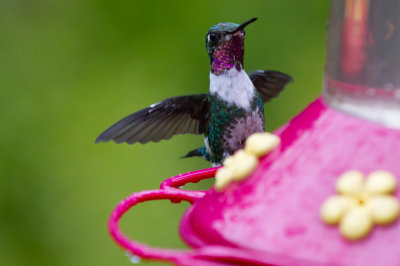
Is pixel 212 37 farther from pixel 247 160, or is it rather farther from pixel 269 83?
pixel 247 160

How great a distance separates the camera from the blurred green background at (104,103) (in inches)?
177

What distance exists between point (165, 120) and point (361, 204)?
2001 mm

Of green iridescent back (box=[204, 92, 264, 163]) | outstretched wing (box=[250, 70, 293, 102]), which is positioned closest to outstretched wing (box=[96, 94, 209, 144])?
green iridescent back (box=[204, 92, 264, 163])

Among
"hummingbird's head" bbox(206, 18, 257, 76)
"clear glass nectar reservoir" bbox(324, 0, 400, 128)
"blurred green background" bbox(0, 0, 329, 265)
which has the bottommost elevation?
"blurred green background" bbox(0, 0, 329, 265)

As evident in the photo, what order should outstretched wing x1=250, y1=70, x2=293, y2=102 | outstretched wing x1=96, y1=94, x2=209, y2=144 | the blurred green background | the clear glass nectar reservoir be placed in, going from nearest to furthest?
the clear glass nectar reservoir < outstretched wing x1=96, y1=94, x2=209, y2=144 < outstretched wing x1=250, y1=70, x2=293, y2=102 < the blurred green background

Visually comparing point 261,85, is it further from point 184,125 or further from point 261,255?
point 261,255

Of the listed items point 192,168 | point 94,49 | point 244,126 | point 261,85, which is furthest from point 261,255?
point 94,49

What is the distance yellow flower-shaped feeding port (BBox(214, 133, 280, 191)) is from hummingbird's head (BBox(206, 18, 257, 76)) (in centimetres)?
134

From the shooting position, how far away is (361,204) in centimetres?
142

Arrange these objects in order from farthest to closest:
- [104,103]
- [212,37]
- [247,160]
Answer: [104,103] < [212,37] < [247,160]

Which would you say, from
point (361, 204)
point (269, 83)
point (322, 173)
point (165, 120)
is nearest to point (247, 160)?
point (322, 173)

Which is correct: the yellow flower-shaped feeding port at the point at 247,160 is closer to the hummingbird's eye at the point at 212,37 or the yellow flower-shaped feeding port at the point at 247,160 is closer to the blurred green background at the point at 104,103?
the hummingbird's eye at the point at 212,37

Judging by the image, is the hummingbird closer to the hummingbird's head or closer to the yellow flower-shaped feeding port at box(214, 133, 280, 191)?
the hummingbird's head

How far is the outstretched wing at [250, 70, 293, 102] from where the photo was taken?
3596 mm
